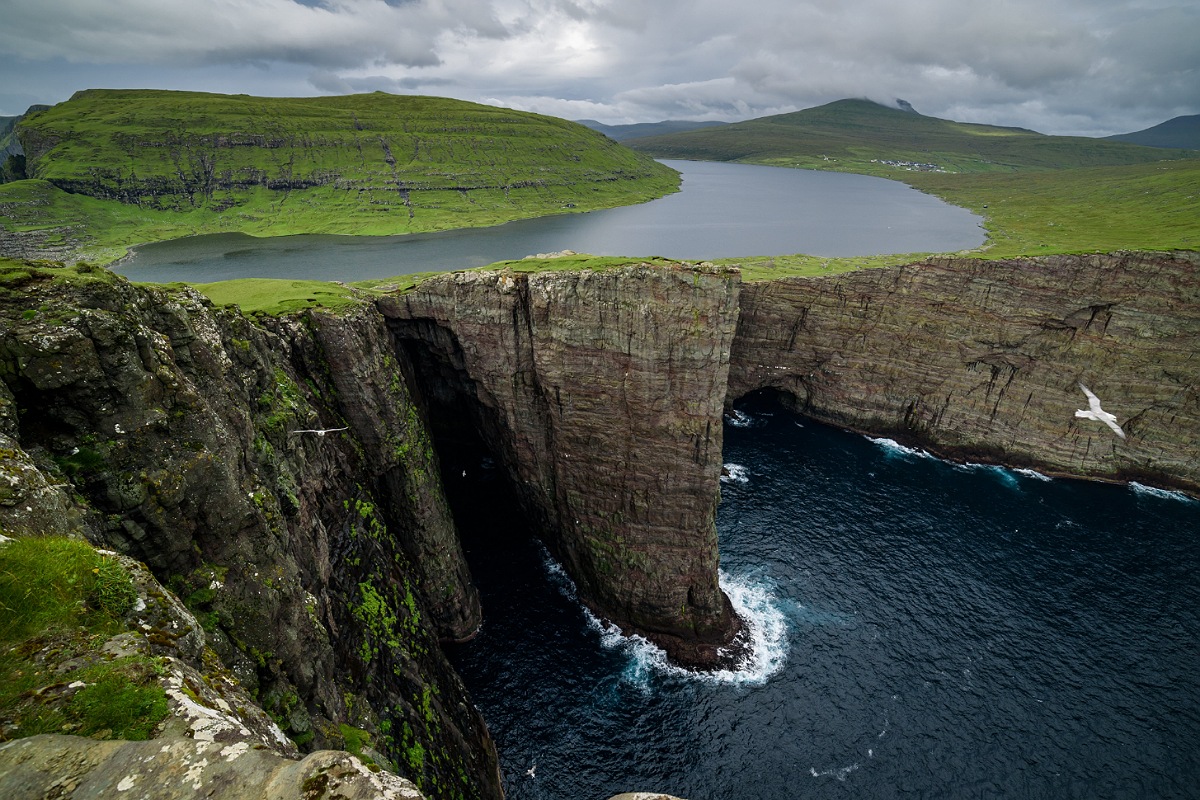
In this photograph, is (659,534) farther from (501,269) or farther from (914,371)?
(914,371)

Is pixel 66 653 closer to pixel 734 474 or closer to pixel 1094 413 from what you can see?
pixel 734 474

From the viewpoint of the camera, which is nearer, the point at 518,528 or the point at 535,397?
the point at 535,397

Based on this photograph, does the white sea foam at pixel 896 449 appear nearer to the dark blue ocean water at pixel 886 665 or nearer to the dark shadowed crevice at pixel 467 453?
the dark blue ocean water at pixel 886 665

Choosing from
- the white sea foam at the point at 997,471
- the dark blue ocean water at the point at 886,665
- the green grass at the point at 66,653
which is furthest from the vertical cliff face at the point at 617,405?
the white sea foam at the point at 997,471

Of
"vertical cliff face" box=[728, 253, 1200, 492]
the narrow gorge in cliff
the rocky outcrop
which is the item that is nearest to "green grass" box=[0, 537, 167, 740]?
the narrow gorge in cliff

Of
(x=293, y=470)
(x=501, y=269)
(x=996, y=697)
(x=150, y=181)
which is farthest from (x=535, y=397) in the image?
(x=150, y=181)

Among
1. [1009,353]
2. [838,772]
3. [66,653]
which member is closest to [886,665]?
[838,772]

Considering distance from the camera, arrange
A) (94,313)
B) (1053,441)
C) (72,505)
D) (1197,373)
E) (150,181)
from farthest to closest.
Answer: (150,181)
(1053,441)
(1197,373)
(94,313)
(72,505)
